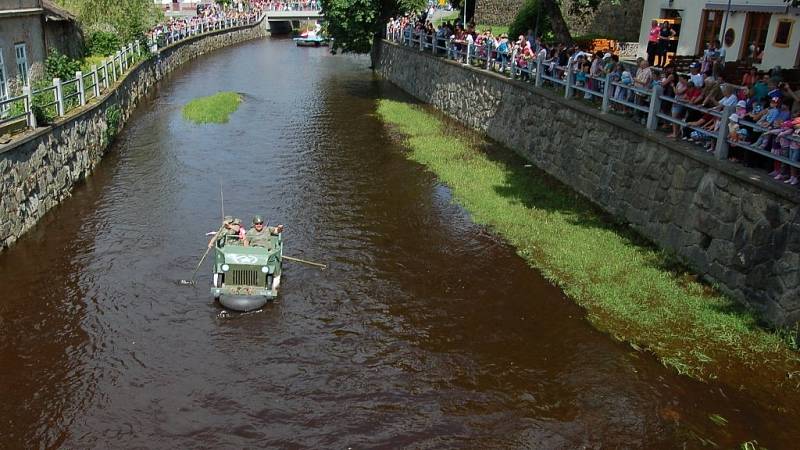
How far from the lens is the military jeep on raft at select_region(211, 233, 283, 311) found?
12.4 metres

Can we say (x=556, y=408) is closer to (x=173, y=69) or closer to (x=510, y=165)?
(x=510, y=165)

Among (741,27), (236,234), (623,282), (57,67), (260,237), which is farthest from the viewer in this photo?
(741,27)

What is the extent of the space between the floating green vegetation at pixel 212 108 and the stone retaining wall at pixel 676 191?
12.1 metres

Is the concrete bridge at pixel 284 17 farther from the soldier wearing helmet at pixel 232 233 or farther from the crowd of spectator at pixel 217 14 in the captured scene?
the soldier wearing helmet at pixel 232 233

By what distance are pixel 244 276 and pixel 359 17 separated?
1171 inches

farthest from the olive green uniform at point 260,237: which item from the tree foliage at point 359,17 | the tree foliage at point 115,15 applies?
the tree foliage at point 359,17

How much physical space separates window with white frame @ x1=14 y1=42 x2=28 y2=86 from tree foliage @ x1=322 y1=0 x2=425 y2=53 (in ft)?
65.2

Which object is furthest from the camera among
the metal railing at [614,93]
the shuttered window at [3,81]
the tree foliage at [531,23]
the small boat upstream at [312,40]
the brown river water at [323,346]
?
the small boat upstream at [312,40]

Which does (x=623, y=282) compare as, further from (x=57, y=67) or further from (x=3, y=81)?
(x=57, y=67)

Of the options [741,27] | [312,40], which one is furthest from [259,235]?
[312,40]

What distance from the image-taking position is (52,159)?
684 inches

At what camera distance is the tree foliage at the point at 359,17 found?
3906cm

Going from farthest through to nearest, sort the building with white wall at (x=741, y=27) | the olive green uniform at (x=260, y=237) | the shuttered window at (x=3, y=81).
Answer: the building with white wall at (x=741, y=27)
the shuttered window at (x=3, y=81)
the olive green uniform at (x=260, y=237)

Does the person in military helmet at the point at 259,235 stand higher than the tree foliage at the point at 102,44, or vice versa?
the tree foliage at the point at 102,44
